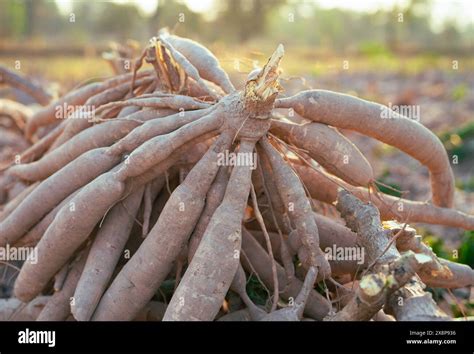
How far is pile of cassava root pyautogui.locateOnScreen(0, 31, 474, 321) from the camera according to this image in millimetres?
3416

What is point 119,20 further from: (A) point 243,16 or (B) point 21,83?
(B) point 21,83

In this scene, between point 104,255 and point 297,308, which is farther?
point 104,255

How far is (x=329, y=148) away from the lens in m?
3.93

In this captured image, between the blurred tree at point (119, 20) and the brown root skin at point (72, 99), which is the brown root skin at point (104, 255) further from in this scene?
the blurred tree at point (119, 20)

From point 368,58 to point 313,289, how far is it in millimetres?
23204

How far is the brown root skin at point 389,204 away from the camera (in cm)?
417

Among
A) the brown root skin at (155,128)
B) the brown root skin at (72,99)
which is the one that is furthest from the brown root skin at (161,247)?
the brown root skin at (72,99)

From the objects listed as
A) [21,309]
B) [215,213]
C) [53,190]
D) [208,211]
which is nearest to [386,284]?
[215,213]

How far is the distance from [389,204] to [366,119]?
23.2 inches

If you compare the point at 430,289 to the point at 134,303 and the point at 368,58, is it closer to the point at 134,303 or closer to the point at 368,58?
the point at 134,303

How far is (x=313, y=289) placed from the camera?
12.4 ft

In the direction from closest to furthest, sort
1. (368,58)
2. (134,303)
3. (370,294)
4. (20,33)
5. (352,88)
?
(370,294) < (134,303) < (352,88) < (368,58) < (20,33)

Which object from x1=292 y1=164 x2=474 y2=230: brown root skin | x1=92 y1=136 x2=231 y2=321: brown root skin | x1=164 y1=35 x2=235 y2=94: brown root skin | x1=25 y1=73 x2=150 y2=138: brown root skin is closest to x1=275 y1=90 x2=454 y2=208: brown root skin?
x1=292 y1=164 x2=474 y2=230: brown root skin
